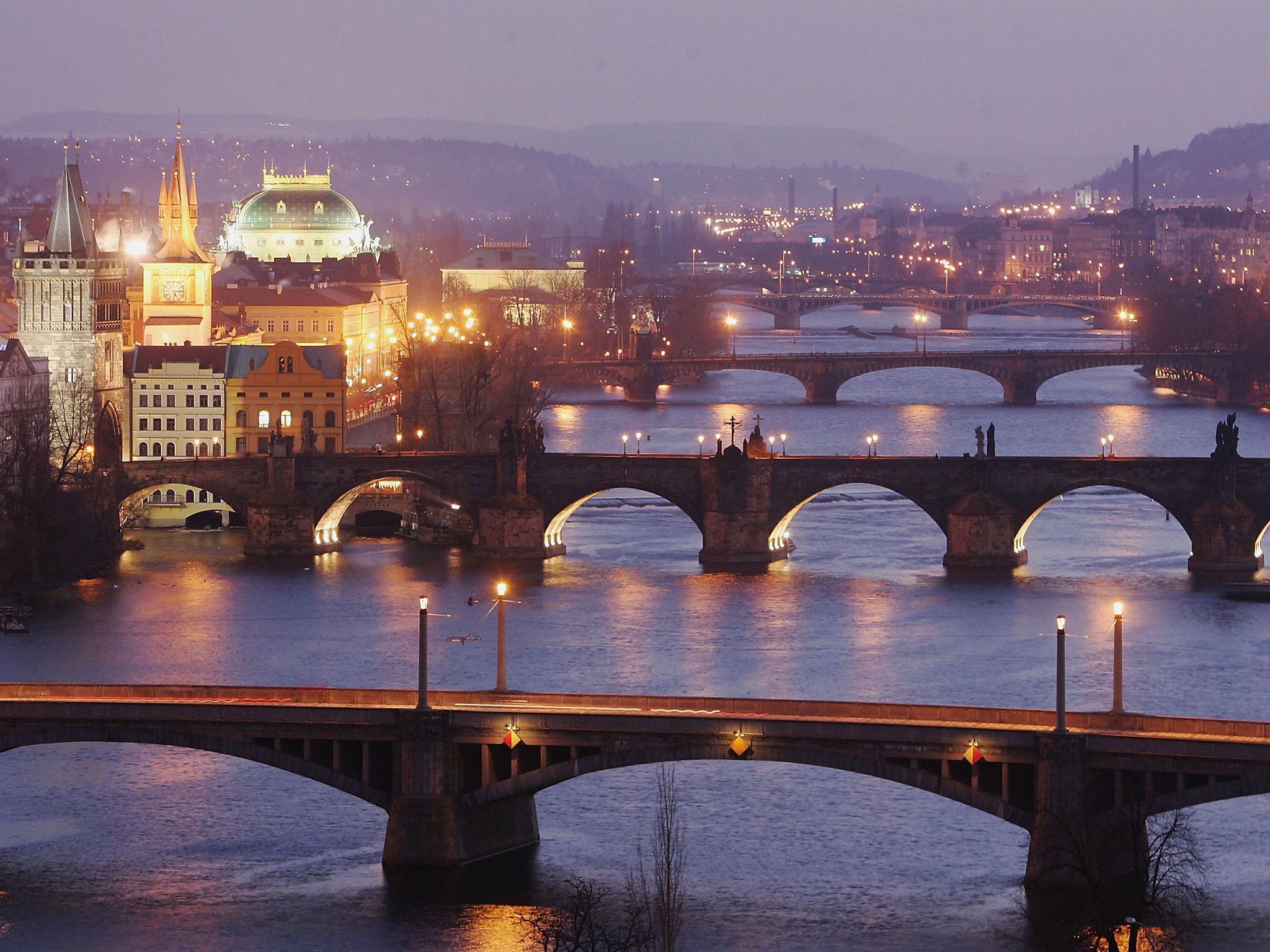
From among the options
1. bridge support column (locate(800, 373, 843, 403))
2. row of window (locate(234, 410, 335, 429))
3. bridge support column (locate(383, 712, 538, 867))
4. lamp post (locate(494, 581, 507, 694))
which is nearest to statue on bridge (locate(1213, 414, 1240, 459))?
row of window (locate(234, 410, 335, 429))

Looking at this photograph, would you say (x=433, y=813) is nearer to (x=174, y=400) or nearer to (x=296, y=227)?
(x=174, y=400)

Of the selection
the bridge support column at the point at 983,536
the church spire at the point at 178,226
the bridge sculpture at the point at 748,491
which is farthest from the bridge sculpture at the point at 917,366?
the bridge support column at the point at 983,536

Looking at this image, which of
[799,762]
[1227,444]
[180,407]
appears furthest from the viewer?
[180,407]

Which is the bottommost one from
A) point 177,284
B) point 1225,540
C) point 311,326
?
point 1225,540

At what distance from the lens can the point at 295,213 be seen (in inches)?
4756

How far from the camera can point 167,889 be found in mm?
37156

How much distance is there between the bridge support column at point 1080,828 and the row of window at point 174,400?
42.0 meters

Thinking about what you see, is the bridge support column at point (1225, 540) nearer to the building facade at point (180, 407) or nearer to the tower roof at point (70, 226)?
the building facade at point (180, 407)

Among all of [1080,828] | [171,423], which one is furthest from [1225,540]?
[1080,828]

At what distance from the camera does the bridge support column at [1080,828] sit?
34.0 meters

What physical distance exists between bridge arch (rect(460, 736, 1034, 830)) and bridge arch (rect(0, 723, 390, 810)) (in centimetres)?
164

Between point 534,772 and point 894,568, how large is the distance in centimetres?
2742

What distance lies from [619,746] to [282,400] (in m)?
39.9

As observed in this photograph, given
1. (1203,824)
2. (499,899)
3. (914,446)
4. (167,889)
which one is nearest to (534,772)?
(499,899)
